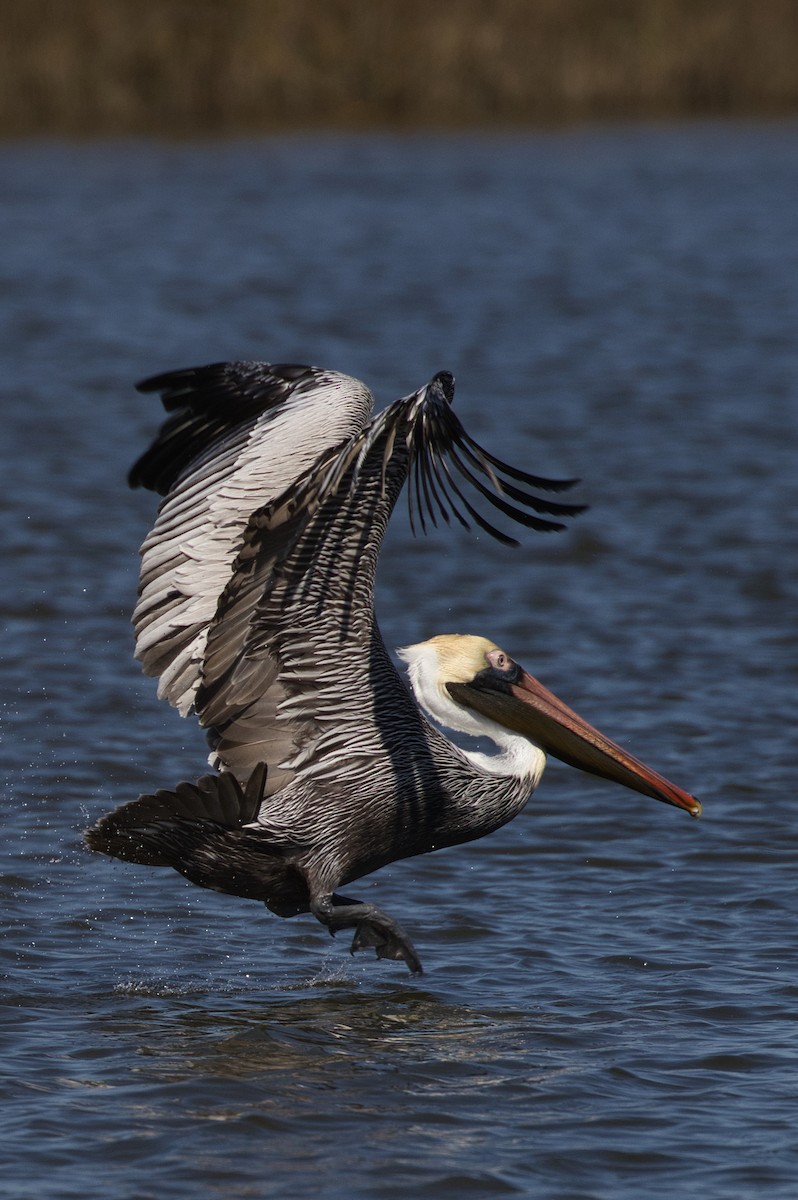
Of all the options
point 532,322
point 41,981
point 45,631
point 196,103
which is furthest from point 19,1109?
point 196,103

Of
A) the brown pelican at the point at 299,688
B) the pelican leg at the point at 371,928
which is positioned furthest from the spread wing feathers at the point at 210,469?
the pelican leg at the point at 371,928

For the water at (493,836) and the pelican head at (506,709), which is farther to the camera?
the pelican head at (506,709)

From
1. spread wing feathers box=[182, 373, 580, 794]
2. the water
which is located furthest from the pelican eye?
the water

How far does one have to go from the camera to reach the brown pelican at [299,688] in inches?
219

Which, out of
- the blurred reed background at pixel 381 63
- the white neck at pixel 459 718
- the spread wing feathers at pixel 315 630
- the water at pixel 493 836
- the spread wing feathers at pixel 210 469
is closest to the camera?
the water at pixel 493 836

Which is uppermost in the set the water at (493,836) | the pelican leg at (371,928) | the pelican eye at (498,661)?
the pelican eye at (498,661)

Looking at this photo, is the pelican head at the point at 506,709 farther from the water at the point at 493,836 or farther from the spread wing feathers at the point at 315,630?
the water at the point at 493,836

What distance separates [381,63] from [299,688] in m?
21.7

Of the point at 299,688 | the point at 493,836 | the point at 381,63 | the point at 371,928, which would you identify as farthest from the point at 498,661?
the point at 381,63

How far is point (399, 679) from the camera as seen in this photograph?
19.8 feet

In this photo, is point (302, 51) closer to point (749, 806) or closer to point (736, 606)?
point (736, 606)

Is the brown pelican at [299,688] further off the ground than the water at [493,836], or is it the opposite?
the brown pelican at [299,688]

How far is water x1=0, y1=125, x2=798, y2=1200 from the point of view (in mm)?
4789

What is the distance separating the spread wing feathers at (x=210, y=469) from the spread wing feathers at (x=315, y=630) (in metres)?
0.21
